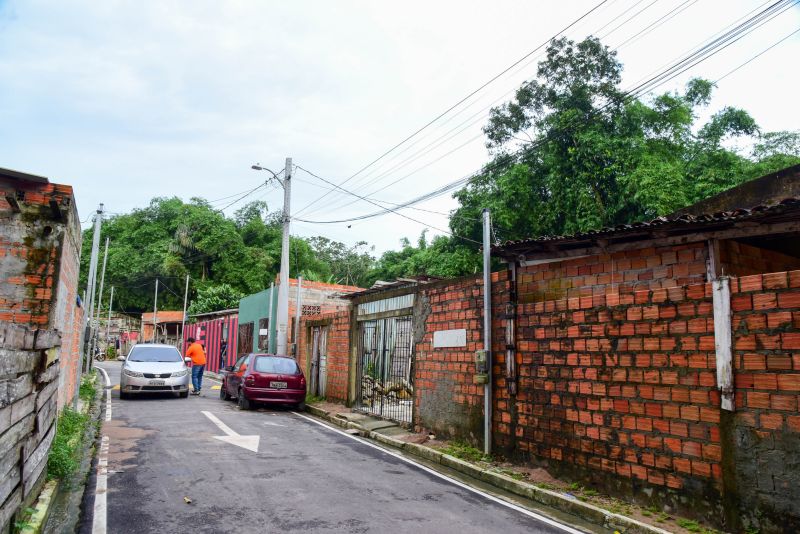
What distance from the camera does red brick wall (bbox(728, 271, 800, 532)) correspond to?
186 inches

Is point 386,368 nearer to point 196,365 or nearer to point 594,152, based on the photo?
point 196,365

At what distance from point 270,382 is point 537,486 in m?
8.60

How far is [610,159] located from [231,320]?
2044 cm

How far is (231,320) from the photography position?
29.4 meters

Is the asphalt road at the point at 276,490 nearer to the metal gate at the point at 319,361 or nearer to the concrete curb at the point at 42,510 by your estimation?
the concrete curb at the point at 42,510

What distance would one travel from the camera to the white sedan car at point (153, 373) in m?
14.9

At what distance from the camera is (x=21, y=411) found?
3953 millimetres

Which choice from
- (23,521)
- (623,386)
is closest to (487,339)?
(623,386)

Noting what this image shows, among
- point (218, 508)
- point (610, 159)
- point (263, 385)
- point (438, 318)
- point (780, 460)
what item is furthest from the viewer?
point (610, 159)

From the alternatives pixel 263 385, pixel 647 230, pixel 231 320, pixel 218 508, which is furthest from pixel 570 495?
pixel 231 320

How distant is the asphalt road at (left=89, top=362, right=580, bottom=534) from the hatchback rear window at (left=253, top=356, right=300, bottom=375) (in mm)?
3793

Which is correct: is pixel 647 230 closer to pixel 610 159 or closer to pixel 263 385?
pixel 263 385

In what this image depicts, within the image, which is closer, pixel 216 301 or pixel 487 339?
pixel 487 339

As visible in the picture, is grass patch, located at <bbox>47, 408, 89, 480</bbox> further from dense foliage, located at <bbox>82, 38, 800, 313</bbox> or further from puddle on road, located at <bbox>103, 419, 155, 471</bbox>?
dense foliage, located at <bbox>82, 38, 800, 313</bbox>
